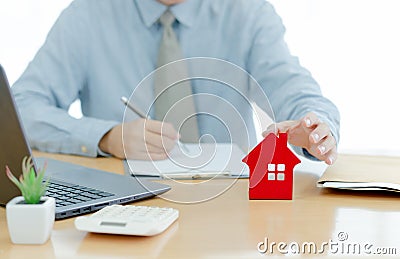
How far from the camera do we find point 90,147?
1.51m

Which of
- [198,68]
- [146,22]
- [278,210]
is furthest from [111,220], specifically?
[146,22]

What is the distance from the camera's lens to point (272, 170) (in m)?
1.06

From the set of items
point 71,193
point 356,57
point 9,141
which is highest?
point 9,141

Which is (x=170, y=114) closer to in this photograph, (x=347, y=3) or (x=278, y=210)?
(x=278, y=210)

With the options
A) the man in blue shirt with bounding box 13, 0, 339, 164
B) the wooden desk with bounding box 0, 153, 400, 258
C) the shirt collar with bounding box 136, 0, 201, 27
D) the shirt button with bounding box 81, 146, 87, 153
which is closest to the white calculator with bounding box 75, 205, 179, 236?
the wooden desk with bounding box 0, 153, 400, 258

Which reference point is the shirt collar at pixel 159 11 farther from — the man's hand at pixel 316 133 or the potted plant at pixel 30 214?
the potted plant at pixel 30 214

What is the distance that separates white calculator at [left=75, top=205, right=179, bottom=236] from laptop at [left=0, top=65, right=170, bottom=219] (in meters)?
0.08

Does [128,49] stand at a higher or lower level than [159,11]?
lower

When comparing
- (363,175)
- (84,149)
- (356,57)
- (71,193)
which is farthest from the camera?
(356,57)

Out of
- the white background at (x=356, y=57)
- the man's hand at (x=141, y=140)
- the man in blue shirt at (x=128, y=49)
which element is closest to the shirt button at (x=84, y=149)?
the man's hand at (x=141, y=140)

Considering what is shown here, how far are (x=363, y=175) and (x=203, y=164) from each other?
0.91 feet

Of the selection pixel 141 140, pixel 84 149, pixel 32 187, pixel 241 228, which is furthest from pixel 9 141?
pixel 84 149

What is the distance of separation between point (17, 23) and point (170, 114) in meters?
1.57

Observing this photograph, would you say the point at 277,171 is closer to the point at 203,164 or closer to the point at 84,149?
the point at 203,164
